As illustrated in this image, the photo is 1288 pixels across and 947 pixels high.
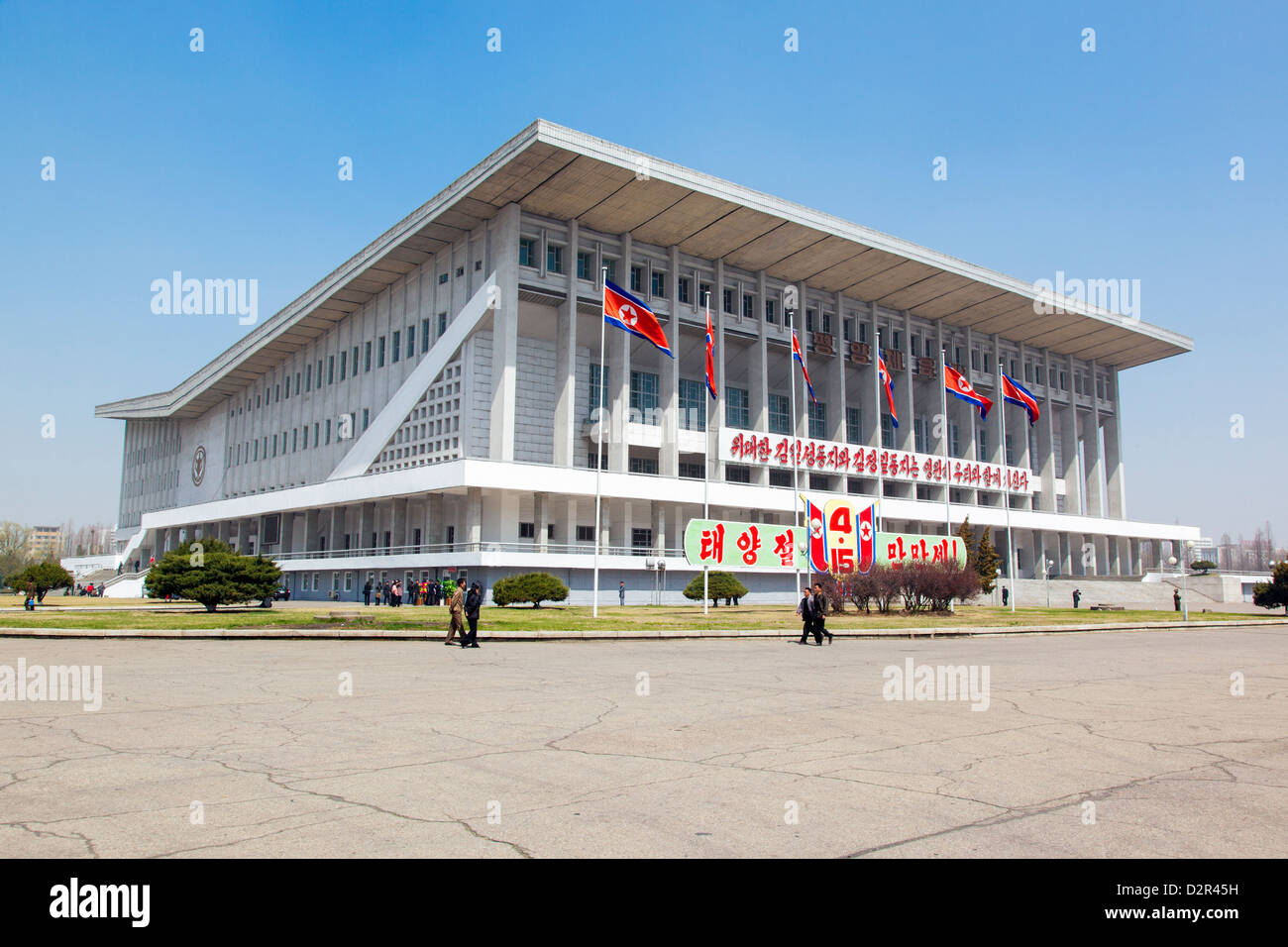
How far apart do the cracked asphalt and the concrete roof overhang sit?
4091 cm

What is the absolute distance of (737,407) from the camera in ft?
217

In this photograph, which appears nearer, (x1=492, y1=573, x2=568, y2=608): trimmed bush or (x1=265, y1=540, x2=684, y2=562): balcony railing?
(x1=492, y1=573, x2=568, y2=608): trimmed bush

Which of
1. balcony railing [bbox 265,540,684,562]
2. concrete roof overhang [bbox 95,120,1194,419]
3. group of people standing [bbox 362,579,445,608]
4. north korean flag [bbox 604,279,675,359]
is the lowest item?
group of people standing [bbox 362,579,445,608]

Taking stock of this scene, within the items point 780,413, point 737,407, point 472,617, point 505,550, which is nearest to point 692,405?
point 737,407

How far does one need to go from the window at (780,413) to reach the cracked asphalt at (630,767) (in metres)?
54.6

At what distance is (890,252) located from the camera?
62.2 meters

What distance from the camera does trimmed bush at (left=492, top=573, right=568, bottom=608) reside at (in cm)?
4053

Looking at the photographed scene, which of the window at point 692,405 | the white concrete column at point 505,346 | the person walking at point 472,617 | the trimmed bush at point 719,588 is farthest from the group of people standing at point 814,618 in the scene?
the window at point 692,405

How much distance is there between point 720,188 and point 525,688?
152 ft

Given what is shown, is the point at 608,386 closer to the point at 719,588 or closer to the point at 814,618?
the point at 719,588

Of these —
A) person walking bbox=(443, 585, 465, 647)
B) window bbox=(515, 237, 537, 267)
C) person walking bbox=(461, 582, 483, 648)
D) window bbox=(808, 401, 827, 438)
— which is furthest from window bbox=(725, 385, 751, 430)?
person walking bbox=(461, 582, 483, 648)

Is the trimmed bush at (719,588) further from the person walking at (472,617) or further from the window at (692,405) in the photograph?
the person walking at (472,617)

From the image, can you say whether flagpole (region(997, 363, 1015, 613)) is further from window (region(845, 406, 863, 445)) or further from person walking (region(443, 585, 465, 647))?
Answer: person walking (region(443, 585, 465, 647))
